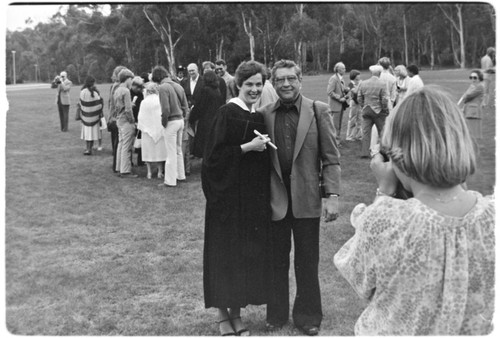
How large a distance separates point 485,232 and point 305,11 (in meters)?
3.40

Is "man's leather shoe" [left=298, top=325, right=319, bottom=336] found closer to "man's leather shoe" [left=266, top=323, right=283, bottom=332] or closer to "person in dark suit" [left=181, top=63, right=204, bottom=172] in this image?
"man's leather shoe" [left=266, top=323, right=283, bottom=332]

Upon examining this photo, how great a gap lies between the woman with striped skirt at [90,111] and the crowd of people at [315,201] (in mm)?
1867

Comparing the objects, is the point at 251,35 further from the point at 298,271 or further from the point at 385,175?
the point at 385,175

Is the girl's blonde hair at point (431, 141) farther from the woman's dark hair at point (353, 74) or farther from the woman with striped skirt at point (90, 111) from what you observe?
the woman's dark hair at point (353, 74)

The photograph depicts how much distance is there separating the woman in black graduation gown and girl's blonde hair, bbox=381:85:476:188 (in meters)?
2.14

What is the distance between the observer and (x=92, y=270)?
238 inches

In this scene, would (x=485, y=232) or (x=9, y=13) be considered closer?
(x=485, y=232)

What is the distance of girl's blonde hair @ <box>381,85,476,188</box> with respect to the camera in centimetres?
207

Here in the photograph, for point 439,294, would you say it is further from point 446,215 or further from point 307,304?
point 307,304

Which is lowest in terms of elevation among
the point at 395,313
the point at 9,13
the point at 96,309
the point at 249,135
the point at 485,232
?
the point at 96,309

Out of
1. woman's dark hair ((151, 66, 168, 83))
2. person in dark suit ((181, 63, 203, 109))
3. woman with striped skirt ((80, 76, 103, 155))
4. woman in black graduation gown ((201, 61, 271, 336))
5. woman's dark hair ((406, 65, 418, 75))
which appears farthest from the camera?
woman with striped skirt ((80, 76, 103, 155))

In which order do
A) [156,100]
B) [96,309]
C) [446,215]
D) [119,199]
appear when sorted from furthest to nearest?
[156,100] < [119,199] < [96,309] < [446,215]

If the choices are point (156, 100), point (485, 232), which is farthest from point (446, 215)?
point (156, 100)

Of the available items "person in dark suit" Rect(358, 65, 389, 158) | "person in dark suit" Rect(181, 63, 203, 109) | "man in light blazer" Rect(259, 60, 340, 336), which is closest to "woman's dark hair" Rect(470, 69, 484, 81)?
"person in dark suit" Rect(358, 65, 389, 158)
